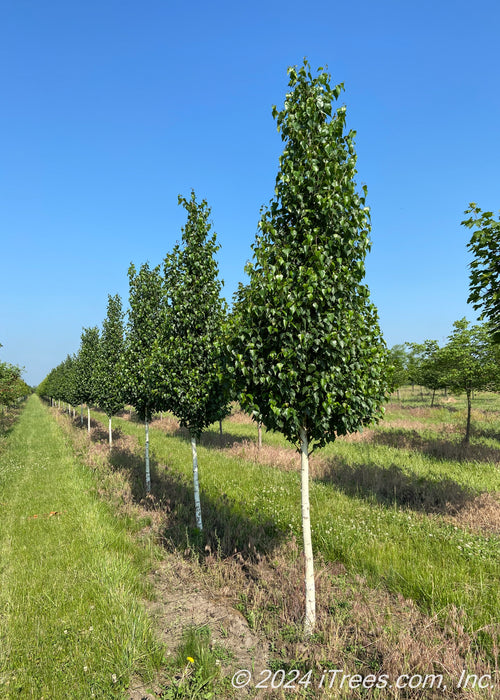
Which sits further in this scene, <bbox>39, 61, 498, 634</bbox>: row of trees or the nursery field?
<bbox>39, 61, 498, 634</bbox>: row of trees

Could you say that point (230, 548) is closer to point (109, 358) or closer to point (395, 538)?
point (395, 538)

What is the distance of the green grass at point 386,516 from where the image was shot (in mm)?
5824

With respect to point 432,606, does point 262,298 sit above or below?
above

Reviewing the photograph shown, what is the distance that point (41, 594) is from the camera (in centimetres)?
594

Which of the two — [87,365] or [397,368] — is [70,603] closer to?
[87,365]

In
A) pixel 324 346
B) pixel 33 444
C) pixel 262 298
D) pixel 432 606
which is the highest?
pixel 262 298

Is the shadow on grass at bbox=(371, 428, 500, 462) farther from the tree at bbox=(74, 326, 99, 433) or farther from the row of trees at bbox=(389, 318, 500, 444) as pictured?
the tree at bbox=(74, 326, 99, 433)

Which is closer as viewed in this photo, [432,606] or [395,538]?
[432,606]

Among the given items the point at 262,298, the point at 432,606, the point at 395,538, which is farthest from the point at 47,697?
the point at 395,538

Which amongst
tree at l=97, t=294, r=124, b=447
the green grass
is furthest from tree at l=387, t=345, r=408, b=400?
tree at l=97, t=294, r=124, b=447

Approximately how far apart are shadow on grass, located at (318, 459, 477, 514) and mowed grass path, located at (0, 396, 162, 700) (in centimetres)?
786

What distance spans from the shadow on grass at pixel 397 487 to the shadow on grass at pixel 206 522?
4.23 metres

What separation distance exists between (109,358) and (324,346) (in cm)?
1657

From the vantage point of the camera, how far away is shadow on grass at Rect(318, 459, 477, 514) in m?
10.2
